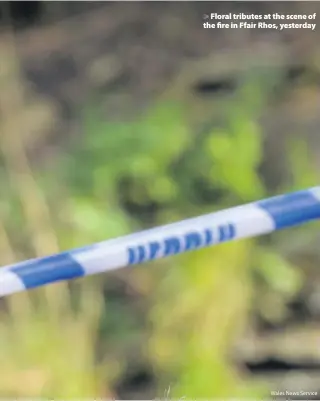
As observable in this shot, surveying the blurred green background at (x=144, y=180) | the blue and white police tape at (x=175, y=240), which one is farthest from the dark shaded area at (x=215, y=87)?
the blue and white police tape at (x=175, y=240)

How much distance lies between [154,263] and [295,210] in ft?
0.42

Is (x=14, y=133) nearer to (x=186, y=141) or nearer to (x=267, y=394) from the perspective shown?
(x=186, y=141)

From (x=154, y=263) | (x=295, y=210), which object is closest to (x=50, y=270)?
(x=154, y=263)

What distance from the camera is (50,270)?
577mm

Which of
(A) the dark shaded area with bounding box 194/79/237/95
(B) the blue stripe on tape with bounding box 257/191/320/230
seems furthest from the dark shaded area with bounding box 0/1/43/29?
(B) the blue stripe on tape with bounding box 257/191/320/230

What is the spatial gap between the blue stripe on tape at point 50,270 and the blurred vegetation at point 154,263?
1.3 inches

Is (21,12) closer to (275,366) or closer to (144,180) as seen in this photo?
(144,180)

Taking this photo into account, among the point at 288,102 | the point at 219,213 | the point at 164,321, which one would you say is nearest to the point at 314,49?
the point at 288,102

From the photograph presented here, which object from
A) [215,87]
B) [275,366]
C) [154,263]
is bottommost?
[275,366]

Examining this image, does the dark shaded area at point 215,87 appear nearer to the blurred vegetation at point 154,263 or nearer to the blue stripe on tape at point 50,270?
the blurred vegetation at point 154,263

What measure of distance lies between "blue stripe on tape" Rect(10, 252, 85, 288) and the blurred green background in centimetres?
3

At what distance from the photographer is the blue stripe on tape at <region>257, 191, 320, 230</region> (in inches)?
22.5

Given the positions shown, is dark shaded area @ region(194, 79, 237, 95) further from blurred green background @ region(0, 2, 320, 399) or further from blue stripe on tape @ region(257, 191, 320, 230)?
blue stripe on tape @ region(257, 191, 320, 230)

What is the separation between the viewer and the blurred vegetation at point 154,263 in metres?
0.61
